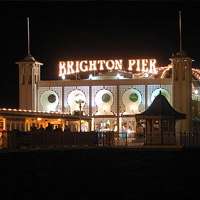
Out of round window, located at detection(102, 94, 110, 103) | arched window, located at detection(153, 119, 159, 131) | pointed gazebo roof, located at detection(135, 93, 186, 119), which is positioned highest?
round window, located at detection(102, 94, 110, 103)

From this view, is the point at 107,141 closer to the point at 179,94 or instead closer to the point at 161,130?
the point at 161,130

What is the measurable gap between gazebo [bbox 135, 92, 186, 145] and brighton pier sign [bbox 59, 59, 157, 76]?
18.5 meters

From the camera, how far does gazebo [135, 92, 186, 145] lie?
33469 millimetres

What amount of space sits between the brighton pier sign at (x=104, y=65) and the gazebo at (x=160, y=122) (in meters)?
18.5

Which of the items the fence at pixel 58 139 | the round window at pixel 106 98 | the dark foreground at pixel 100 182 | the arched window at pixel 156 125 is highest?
the round window at pixel 106 98

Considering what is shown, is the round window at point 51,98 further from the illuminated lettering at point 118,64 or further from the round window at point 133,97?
the round window at point 133,97

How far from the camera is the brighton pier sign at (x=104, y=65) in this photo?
174ft

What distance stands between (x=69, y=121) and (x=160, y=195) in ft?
125

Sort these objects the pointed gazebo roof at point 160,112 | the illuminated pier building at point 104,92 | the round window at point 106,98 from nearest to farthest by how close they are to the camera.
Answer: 1. the pointed gazebo roof at point 160,112
2. the illuminated pier building at point 104,92
3. the round window at point 106,98

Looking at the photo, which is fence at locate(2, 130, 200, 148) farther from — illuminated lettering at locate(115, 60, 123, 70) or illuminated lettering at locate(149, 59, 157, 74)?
illuminated lettering at locate(115, 60, 123, 70)

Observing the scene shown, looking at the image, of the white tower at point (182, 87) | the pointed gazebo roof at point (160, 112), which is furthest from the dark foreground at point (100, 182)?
the white tower at point (182, 87)

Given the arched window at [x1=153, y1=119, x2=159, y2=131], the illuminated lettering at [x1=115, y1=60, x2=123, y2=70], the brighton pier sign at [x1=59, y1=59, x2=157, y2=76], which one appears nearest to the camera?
the arched window at [x1=153, y1=119, x2=159, y2=131]

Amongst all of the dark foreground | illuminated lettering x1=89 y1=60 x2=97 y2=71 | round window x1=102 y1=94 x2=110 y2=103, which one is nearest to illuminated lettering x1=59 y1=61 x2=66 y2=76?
Result: illuminated lettering x1=89 y1=60 x2=97 y2=71

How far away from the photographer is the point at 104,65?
54.1 metres
